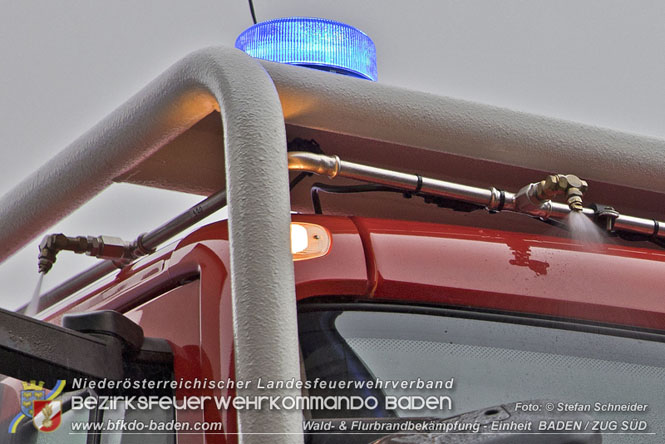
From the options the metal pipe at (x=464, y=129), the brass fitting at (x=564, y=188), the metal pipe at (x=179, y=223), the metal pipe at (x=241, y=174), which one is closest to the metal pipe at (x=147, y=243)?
the metal pipe at (x=179, y=223)

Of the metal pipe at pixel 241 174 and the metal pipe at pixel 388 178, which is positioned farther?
the metal pipe at pixel 388 178

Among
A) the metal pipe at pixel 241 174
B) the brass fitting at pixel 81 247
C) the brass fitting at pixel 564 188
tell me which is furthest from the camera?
the brass fitting at pixel 81 247

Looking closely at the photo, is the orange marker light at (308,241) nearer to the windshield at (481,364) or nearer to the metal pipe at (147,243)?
the windshield at (481,364)

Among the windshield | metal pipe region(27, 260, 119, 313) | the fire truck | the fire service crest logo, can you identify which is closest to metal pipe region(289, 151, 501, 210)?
the fire truck

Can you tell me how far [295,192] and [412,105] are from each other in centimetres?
34

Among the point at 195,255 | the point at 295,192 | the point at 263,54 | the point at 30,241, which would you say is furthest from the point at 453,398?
the point at 30,241

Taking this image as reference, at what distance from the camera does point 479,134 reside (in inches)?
55.0

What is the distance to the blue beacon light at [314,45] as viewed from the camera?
1.58 meters

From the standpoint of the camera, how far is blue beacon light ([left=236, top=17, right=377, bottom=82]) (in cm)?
158

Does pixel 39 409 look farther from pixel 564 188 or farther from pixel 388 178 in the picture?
pixel 564 188

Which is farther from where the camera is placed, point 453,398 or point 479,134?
point 479,134

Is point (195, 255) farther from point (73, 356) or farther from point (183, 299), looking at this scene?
point (73, 356)

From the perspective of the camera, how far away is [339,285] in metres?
1.29

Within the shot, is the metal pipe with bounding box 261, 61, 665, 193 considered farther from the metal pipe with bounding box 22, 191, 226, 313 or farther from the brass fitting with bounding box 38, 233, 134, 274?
the brass fitting with bounding box 38, 233, 134, 274
